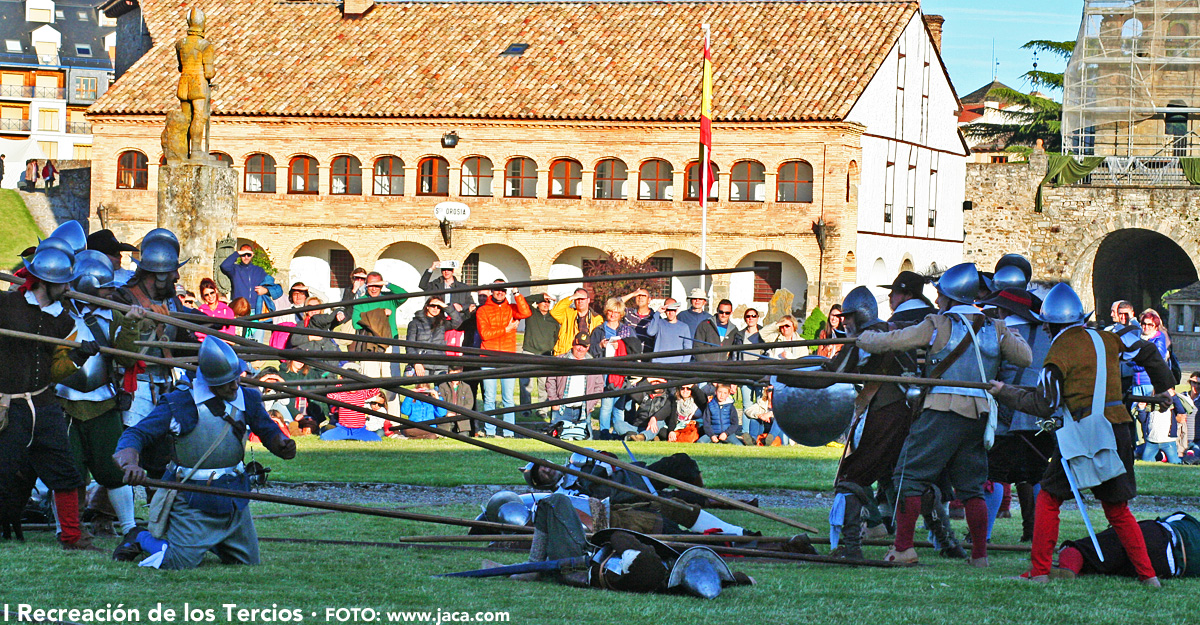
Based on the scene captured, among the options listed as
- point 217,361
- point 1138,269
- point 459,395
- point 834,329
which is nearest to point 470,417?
point 217,361

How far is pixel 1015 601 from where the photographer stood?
670cm

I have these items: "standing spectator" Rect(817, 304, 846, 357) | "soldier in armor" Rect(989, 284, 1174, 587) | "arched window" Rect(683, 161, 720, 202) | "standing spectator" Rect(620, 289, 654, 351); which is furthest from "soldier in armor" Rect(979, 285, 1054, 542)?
"arched window" Rect(683, 161, 720, 202)

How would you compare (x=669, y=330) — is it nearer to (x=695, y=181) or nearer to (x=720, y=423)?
(x=720, y=423)

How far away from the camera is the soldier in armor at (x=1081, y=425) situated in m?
7.15

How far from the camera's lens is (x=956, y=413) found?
25.6 feet


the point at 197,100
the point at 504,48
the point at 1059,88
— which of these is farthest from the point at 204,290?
the point at 1059,88

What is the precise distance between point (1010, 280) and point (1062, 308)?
165 cm

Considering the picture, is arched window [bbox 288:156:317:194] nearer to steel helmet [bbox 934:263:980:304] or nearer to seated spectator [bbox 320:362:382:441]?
seated spectator [bbox 320:362:382:441]

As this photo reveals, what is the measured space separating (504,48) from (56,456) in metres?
37.8

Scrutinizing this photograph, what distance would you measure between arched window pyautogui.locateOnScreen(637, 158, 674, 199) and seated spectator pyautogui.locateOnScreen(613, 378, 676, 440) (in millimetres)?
26148

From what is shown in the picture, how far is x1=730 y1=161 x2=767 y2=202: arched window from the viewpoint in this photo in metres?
41.5

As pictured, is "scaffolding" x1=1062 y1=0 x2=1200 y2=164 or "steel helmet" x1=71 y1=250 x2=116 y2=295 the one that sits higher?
"scaffolding" x1=1062 y1=0 x2=1200 y2=164

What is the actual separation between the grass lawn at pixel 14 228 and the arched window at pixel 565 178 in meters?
17.7

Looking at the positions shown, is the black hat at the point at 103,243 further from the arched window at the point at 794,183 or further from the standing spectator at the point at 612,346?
the arched window at the point at 794,183
